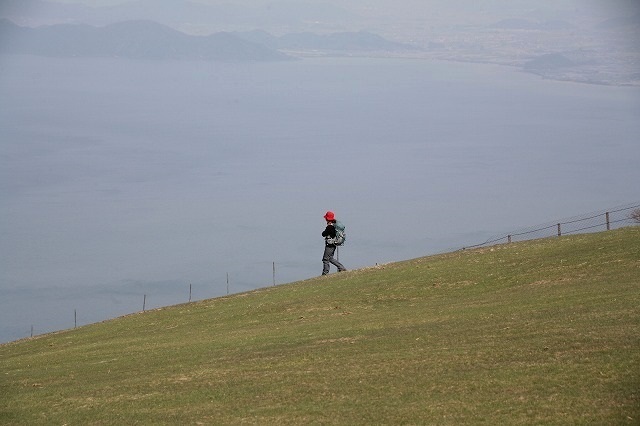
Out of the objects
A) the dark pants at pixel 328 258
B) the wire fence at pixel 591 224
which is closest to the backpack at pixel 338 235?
the dark pants at pixel 328 258

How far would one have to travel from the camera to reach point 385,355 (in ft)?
68.3

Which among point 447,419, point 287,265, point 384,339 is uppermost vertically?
point 287,265

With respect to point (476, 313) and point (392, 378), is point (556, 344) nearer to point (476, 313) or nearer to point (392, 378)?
point (392, 378)

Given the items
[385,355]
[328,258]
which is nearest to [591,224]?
[328,258]

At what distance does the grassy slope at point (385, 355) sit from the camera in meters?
16.7

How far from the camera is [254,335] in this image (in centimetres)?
2634

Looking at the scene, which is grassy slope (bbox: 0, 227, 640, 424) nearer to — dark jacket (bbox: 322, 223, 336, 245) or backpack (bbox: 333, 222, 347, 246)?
backpack (bbox: 333, 222, 347, 246)

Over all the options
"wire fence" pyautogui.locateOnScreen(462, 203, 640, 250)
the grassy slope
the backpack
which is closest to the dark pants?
the backpack

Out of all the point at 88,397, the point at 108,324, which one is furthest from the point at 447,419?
the point at 108,324

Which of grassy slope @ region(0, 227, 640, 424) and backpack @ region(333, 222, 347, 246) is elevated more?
backpack @ region(333, 222, 347, 246)

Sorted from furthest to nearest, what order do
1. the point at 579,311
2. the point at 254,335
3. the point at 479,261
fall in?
the point at 479,261, the point at 254,335, the point at 579,311

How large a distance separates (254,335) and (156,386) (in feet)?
18.9

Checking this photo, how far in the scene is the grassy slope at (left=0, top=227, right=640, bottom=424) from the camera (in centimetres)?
1673

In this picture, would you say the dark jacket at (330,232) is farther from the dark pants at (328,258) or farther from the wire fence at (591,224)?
the wire fence at (591,224)
